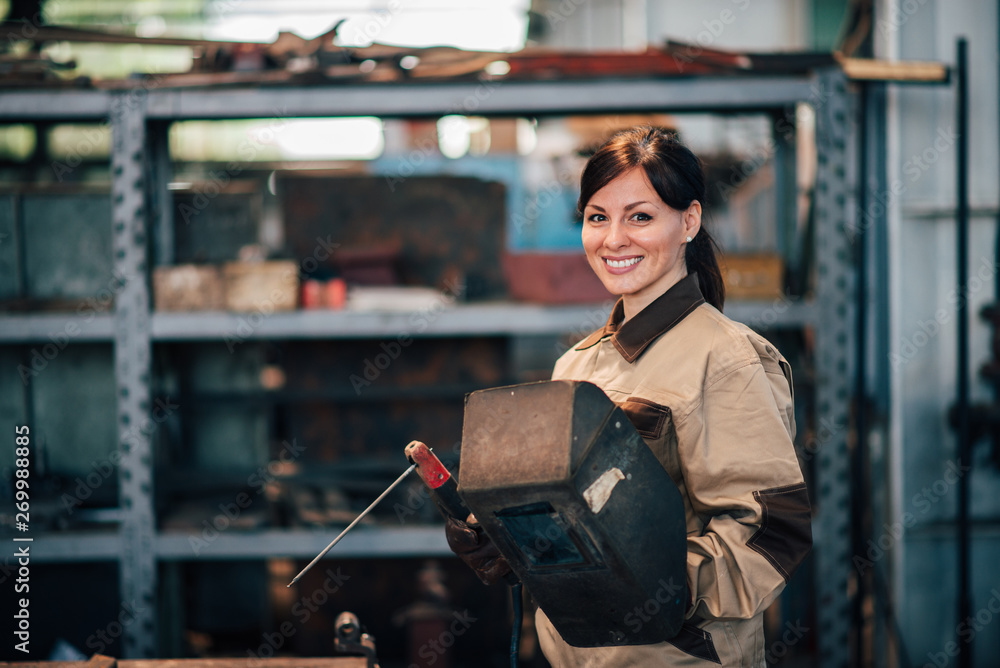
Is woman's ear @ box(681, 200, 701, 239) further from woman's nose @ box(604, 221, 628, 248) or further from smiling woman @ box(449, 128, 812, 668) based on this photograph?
woman's nose @ box(604, 221, 628, 248)

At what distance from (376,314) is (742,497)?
166 cm

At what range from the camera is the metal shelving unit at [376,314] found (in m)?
2.45

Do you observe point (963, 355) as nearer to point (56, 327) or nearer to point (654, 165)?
point (654, 165)

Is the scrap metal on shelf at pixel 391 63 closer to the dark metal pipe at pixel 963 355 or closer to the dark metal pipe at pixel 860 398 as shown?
the dark metal pipe at pixel 963 355

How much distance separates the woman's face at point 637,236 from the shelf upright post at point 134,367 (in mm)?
1794

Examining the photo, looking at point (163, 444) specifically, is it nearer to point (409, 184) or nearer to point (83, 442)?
point (83, 442)

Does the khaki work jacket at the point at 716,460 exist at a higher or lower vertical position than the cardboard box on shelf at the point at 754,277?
lower

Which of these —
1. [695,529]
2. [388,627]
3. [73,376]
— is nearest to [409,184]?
[73,376]

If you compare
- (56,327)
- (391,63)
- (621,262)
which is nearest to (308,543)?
(56,327)

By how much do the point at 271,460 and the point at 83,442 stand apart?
2.30 ft

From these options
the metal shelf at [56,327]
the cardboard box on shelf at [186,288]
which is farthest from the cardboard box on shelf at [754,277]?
the metal shelf at [56,327]

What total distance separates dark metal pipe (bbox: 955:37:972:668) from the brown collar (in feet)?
5.51

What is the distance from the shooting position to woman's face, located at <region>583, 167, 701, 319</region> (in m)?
1.23

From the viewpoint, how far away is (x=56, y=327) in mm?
2537
